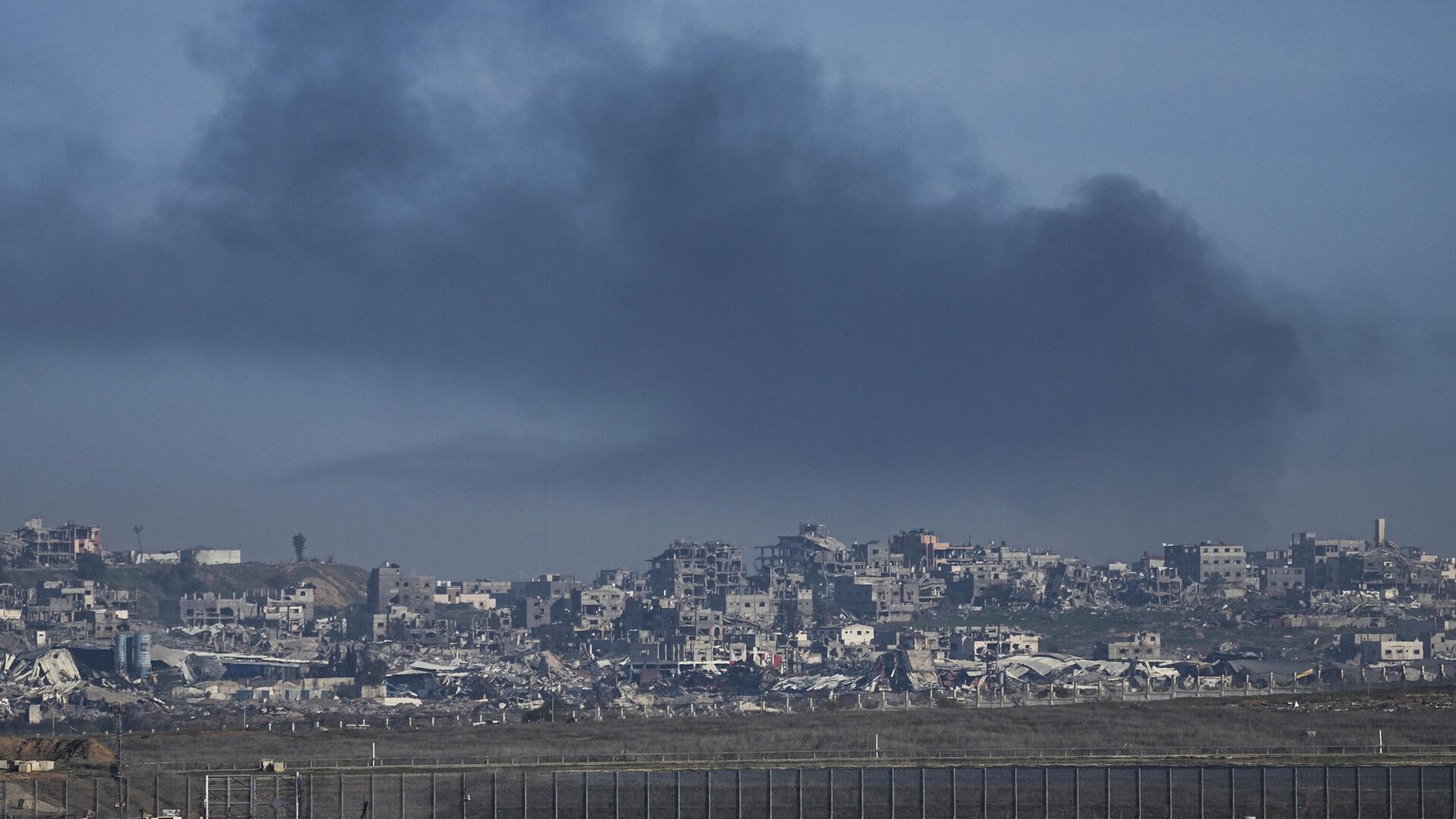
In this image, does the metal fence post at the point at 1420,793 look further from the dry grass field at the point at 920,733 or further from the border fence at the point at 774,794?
the dry grass field at the point at 920,733

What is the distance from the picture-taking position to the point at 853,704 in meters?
186

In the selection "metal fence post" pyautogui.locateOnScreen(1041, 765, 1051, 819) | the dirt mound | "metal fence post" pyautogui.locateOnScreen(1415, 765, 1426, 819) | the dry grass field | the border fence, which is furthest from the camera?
the dry grass field

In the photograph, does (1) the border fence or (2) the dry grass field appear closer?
(1) the border fence

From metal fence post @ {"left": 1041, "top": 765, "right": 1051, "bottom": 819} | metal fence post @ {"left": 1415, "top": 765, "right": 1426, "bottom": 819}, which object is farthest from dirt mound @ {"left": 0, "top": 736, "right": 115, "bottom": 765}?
metal fence post @ {"left": 1415, "top": 765, "right": 1426, "bottom": 819}

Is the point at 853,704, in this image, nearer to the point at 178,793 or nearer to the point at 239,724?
the point at 239,724

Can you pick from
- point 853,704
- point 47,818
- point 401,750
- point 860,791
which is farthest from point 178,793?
point 853,704

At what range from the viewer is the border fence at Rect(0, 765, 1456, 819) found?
313ft

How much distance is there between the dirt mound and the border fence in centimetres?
719

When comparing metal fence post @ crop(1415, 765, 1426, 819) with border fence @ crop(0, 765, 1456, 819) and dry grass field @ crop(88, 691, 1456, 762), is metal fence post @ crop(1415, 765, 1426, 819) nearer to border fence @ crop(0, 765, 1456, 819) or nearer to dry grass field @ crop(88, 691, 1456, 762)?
border fence @ crop(0, 765, 1456, 819)

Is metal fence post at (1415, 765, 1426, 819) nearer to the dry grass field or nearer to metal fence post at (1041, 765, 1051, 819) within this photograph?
metal fence post at (1041, 765, 1051, 819)

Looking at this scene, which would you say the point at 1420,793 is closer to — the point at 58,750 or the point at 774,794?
the point at 774,794

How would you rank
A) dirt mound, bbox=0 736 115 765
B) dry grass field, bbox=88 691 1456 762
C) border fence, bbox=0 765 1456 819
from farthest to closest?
dry grass field, bbox=88 691 1456 762, dirt mound, bbox=0 736 115 765, border fence, bbox=0 765 1456 819

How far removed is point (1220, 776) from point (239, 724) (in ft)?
305

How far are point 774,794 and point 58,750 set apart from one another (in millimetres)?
45257
